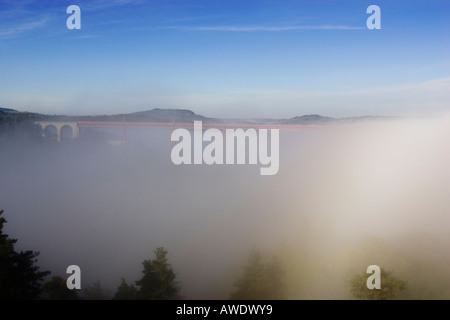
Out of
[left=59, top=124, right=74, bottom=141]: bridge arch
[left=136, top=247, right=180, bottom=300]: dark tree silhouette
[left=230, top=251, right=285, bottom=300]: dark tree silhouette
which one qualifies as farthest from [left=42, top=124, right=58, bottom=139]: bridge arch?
[left=230, top=251, right=285, bottom=300]: dark tree silhouette

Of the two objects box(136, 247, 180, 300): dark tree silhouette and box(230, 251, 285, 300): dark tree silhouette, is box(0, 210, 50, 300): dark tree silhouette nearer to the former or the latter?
box(136, 247, 180, 300): dark tree silhouette

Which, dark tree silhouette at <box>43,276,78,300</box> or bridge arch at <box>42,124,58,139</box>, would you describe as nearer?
dark tree silhouette at <box>43,276,78,300</box>

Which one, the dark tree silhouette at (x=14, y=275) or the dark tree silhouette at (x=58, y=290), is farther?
the dark tree silhouette at (x=14, y=275)

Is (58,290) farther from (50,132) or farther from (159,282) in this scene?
(50,132)

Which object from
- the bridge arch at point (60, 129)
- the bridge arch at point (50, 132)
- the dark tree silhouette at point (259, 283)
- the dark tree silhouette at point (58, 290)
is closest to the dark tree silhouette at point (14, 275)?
the dark tree silhouette at point (58, 290)

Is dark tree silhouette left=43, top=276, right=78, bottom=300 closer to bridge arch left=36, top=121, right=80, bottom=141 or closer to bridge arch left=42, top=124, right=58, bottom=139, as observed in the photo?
bridge arch left=36, top=121, right=80, bottom=141

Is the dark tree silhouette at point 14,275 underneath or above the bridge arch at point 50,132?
underneath

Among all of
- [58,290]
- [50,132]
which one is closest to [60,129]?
[50,132]

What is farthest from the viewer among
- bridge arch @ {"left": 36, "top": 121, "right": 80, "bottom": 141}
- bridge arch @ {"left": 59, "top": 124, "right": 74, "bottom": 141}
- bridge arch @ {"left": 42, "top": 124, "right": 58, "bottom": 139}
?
bridge arch @ {"left": 42, "top": 124, "right": 58, "bottom": 139}

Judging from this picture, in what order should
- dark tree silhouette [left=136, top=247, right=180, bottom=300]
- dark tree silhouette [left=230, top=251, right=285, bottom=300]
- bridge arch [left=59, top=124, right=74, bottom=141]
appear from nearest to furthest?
dark tree silhouette [left=136, top=247, right=180, bottom=300]
dark tree silhouette [left=230, top=251, right=285, bottom=300]
bridge arch [left=59, top=124, right=74, bottom=141]

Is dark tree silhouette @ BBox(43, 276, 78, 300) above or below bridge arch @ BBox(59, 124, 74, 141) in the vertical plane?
below

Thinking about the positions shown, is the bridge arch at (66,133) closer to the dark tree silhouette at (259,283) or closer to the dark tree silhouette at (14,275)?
the dark tree silhouette at (14,275)

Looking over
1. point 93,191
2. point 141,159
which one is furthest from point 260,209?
point 141,159
